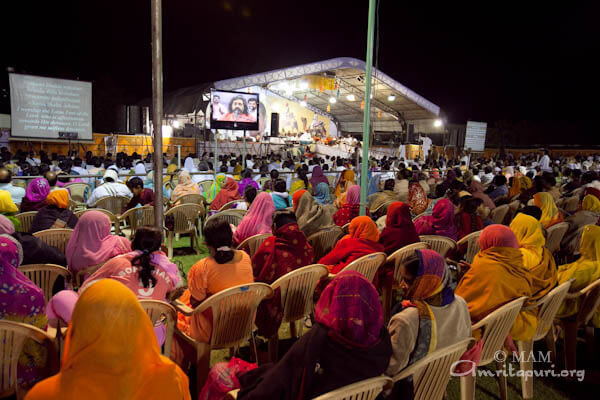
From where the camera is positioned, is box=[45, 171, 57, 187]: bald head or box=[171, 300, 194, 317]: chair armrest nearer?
box=[171, 300, 194, 317]: chair armrest

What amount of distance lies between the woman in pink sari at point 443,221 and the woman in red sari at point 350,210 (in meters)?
1.12

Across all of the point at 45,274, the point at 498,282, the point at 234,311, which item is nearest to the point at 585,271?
the point at 498,282

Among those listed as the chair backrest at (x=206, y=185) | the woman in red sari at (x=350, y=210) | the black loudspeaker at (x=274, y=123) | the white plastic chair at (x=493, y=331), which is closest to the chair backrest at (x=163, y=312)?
the white plastic chair at (x=493, y=331)

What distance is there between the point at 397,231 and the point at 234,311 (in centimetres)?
191

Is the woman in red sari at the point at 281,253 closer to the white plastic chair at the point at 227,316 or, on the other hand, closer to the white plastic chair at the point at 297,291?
the white plastic chair at the point at 297,291

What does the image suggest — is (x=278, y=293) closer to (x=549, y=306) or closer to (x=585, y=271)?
(x=549, y=306)

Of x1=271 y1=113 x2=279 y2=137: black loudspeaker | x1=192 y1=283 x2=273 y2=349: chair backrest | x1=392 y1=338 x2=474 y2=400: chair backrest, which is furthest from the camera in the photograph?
x1=271 y1=113 x2=279 y2=137: black loudspeaker

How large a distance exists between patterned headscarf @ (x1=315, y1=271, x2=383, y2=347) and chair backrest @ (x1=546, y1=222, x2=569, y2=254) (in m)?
3.58

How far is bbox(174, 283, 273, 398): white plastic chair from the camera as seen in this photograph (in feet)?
7.27

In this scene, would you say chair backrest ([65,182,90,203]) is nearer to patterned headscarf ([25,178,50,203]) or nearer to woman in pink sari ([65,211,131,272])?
patterned headscarf ([25,178,50,203])

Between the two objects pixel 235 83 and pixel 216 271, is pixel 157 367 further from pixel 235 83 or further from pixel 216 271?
pixel 235 83

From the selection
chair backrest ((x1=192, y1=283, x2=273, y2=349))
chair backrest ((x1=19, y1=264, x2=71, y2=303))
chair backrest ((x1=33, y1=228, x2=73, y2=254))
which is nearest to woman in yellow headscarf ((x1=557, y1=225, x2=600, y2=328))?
chair backrest ((x1=192, y1=283, x2=273, y2=349))

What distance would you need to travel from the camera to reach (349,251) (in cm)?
323

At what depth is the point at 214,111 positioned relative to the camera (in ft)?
32.6
